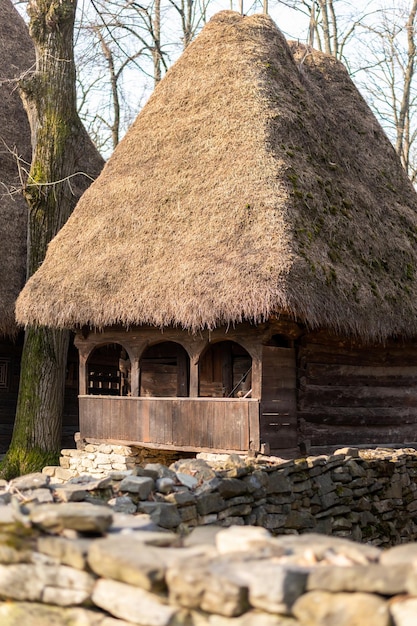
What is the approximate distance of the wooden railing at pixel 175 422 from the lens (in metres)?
11.1

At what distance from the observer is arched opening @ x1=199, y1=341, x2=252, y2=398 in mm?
12773

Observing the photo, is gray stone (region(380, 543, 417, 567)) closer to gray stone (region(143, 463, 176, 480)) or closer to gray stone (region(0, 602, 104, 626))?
gray stone (region(0, 602, 104, 626))

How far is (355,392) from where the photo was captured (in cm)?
1282

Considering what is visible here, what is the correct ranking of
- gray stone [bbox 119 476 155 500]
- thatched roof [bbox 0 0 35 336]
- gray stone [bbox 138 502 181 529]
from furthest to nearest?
thatched roof [bbox 0 0 35 336] < gray stone [bbox 119 476 155 500] < gray stone [bbox 138 502 181 529]

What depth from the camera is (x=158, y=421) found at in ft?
39.9

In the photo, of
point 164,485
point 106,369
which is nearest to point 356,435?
point 106,369

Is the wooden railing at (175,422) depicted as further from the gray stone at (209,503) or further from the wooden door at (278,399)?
the gray stone at (209,503)

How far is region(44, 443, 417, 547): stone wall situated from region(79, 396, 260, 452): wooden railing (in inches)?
13.4

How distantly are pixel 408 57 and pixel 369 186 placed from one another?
12.9m

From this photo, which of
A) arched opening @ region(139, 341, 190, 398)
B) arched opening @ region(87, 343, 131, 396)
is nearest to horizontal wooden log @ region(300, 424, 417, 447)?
arched opening @ region(139, 341, 190, 398)

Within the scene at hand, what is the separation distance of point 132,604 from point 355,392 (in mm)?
9637

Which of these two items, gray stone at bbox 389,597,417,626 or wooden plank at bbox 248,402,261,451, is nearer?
gray stone at bbox 389,597,417,626

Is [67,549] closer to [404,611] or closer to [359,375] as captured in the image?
[404,611]

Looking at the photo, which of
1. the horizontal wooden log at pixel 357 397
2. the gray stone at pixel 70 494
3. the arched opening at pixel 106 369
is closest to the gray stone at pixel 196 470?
the gray stone at pixel 70 494
